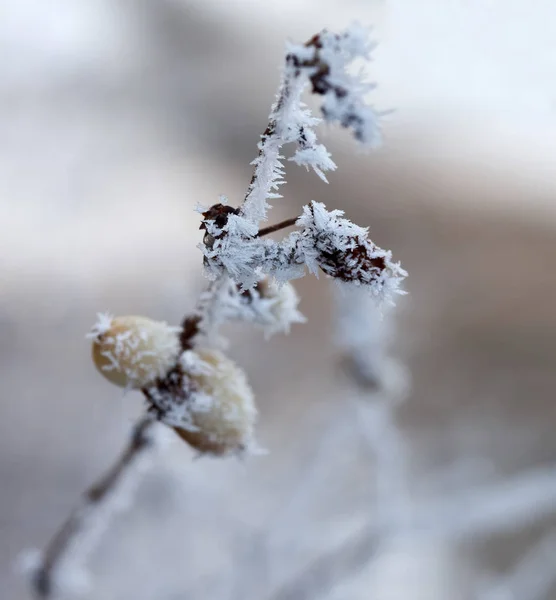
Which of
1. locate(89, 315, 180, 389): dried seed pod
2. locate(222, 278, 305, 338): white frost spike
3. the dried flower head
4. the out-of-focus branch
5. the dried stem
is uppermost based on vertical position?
the out-of-focus branch

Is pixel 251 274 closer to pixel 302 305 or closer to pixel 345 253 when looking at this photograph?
pixel 345 253

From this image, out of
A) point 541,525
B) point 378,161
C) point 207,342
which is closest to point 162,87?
point 378,161

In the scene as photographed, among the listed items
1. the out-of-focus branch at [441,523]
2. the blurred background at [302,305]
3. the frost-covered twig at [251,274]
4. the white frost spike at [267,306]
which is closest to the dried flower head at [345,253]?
the frost-covered twig at [251,274]

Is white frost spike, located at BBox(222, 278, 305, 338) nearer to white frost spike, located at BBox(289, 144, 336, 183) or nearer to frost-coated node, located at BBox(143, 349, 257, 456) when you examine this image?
frost-coated node, located at BBox(143, 349, 257, 456)

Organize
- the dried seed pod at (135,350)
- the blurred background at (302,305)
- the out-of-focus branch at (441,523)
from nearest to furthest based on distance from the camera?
the dried seed pod at (135,350), the out-of-focus branch at (441,523), the blurred background at (302,305)

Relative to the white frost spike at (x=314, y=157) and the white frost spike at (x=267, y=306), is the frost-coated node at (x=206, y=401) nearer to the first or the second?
the white frost spike at (x=267, y=306)

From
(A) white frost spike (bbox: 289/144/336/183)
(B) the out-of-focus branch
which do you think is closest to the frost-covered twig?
(A) white frost spike (bbox: 289/144/336/183)
